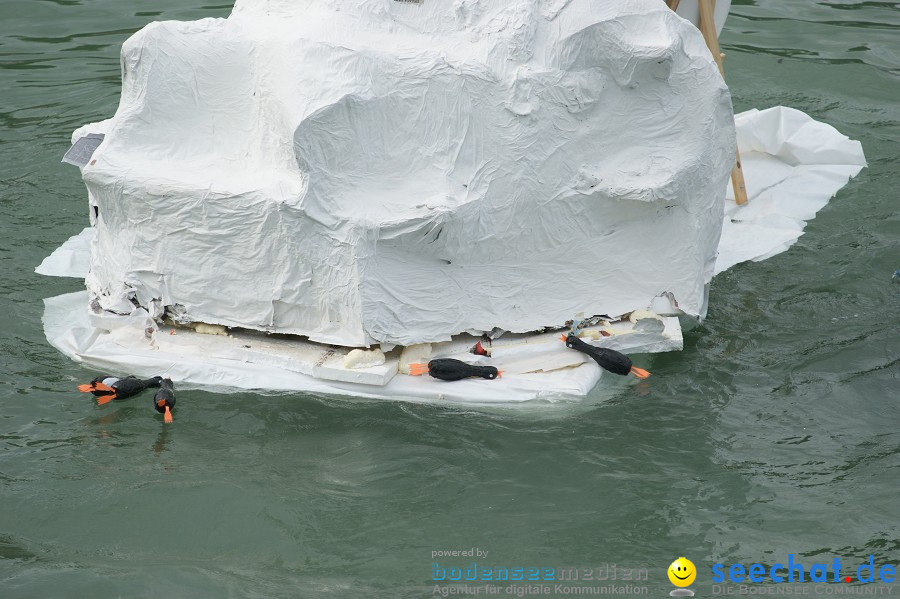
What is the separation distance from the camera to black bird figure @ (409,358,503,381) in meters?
4.79

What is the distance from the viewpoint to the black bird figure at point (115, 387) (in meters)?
4.75

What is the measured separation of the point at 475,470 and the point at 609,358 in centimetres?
87

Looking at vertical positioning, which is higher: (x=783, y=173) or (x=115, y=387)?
(x=783, y=173)

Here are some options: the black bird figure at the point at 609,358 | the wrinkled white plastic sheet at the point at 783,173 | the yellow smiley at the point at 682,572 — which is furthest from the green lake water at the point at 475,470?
the wrinkled white plastic sheet at the point at 783,173

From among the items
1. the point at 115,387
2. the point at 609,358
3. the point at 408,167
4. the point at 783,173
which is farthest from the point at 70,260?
the point at 783,173

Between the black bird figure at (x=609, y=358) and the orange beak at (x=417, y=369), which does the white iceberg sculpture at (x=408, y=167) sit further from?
the black bird figure at (x=609, y=358)

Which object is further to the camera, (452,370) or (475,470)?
(452,370)

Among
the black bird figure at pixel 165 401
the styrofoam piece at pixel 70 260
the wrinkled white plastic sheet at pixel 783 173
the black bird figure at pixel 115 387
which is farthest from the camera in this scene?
the wrinkled white plastic sheet at pixel 783 173

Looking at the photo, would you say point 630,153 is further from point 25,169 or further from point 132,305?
point 25,169

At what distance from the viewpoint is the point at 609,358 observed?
4.92m

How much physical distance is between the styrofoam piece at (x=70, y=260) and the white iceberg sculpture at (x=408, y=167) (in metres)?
0.80

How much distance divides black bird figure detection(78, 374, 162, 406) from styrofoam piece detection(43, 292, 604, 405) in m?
0.15

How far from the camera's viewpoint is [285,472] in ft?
14.8

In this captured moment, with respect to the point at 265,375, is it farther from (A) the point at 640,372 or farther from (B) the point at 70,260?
(B) the point at 70,260
